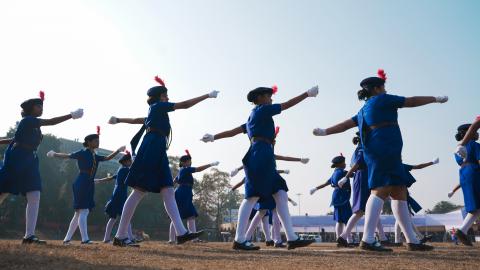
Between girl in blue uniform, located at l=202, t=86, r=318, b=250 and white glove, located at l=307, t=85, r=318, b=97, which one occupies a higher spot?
white glove, located at l=307, t=85, r=318, b=97

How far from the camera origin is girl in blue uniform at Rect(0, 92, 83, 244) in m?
7.34

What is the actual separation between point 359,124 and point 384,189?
39.3 inches

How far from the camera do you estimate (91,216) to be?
4347 centimetres

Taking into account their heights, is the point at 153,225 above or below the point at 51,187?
below

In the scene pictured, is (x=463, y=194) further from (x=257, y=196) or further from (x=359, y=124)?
(x=257, y=196)

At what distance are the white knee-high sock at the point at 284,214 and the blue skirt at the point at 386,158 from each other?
4.38 feet

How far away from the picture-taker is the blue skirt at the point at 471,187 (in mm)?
8492

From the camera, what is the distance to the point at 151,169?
6805 mm

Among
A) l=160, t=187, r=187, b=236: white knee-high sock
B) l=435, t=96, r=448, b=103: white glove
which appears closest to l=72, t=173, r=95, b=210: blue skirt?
l=160, t=187, r=187, b=236: white knee-high sock

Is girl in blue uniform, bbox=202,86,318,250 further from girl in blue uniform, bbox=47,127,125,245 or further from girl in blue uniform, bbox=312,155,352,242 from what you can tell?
girl in blue uniform, bbox=47,127,125,245

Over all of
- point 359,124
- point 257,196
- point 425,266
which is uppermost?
point 359,124

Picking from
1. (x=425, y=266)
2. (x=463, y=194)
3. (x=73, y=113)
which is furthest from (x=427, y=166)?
(x=73, y=113)

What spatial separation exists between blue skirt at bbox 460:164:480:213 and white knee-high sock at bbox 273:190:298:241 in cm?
398

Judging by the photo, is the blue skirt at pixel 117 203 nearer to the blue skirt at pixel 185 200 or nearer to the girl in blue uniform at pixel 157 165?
the blue skirt at pixel 185 200
